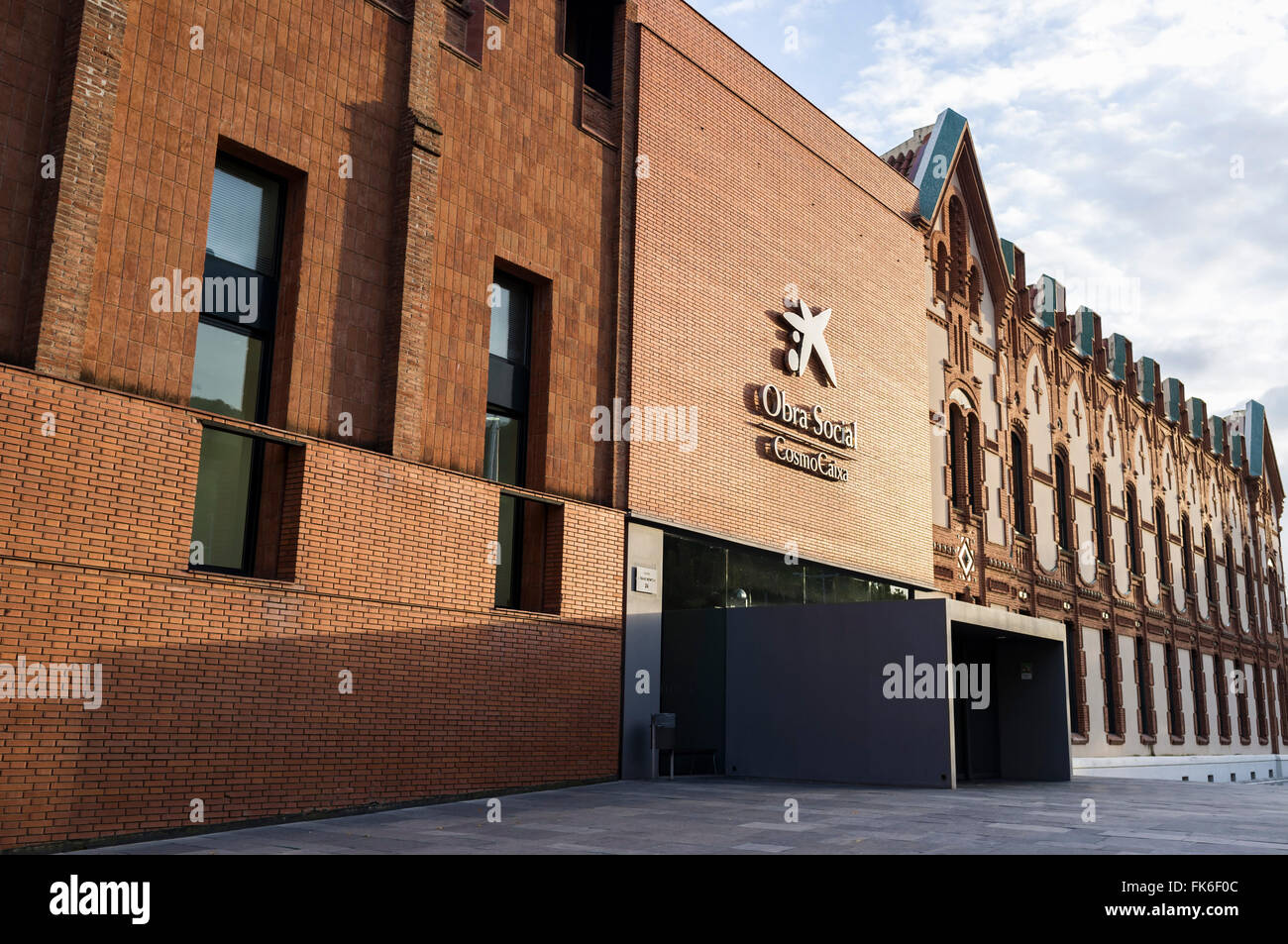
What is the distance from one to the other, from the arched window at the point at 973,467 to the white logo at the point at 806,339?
23.4 ft

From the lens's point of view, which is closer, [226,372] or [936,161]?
[226,372]

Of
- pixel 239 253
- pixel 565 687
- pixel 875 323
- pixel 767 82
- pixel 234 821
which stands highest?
pixel 767 82

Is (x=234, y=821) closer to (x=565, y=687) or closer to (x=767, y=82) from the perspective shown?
(x=565, y=687)

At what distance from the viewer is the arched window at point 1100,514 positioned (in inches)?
1387

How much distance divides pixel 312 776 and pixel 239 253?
6469 mm

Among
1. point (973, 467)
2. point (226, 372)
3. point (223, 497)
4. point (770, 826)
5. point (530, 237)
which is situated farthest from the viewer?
point (973, 467)

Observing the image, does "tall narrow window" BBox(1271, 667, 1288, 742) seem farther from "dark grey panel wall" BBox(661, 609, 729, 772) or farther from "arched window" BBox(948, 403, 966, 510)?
"dark grey panel wall" BBox(661, 609, 729, 772)

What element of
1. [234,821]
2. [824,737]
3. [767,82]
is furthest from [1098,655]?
[234,821]

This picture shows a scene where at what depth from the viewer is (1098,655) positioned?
33.4 meters

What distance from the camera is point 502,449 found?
16.4 meters

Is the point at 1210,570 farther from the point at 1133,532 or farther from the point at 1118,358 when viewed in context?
the point at 1118,358

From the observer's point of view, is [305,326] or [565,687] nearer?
[305,326]

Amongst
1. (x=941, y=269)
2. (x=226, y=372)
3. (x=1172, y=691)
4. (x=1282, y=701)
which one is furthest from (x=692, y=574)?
(x=1282, y=701)

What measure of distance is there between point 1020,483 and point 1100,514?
6.86m
